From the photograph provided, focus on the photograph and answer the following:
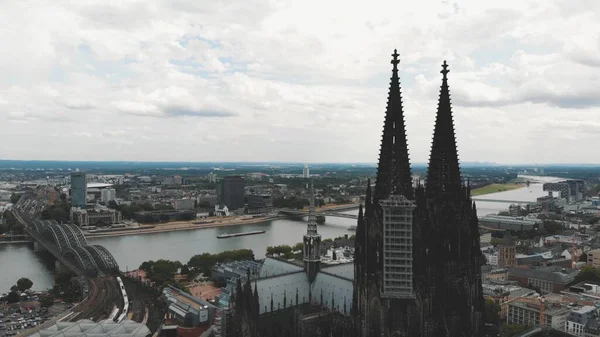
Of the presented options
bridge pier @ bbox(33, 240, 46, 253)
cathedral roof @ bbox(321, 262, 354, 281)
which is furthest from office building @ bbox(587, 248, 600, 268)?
bridge pier @ bbox(33, 240, 46, 253)

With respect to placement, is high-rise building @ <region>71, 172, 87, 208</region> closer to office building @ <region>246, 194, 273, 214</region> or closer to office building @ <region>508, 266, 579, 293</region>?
office building @ <region>246, 194, 273, 214</region>

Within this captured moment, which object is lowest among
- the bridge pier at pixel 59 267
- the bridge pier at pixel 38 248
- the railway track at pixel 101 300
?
the bridge pier at pixel 38 248

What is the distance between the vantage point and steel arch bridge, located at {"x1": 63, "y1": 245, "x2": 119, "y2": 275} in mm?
57969

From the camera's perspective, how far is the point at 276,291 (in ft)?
87.1

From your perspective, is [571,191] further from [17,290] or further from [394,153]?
[394,153]

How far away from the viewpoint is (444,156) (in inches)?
809

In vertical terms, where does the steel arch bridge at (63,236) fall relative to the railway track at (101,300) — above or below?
above

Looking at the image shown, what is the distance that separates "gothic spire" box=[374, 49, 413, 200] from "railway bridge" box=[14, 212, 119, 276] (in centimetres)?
4652

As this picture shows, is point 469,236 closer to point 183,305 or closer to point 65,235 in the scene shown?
point 183,305

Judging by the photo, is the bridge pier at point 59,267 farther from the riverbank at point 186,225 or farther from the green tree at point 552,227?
the green tree at point 552,227

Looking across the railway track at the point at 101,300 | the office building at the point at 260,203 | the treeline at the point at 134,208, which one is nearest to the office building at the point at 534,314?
the railway track at the point at 101,300

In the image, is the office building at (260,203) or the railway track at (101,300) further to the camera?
the office building at (260,203)

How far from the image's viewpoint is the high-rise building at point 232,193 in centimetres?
13562

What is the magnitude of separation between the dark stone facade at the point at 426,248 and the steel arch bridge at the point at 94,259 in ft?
147
